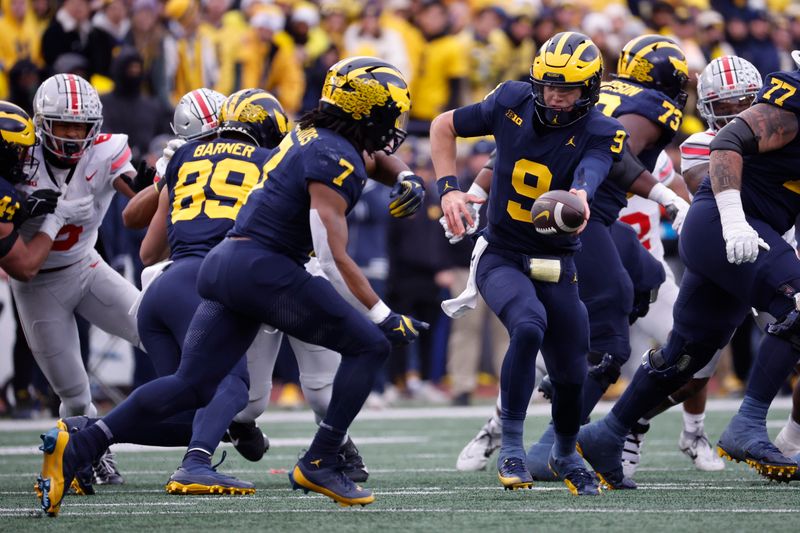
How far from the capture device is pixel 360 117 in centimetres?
561

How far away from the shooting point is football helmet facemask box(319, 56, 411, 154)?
559cm

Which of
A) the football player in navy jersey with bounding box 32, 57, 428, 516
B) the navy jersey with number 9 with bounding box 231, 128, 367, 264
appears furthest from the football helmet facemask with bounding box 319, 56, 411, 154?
the navy jersey with number 9 with bounding box 231, 128, 367, 264

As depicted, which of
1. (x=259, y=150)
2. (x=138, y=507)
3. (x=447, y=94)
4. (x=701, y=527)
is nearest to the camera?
(x=701, y=527)

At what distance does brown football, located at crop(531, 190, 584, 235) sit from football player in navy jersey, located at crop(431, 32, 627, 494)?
0.06 m

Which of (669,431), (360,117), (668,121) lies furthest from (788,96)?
(669,431)

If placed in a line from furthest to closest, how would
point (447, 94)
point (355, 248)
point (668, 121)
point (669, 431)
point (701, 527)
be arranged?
point (447, 94) < point (355, 248) < point (669, 431) < point (668, 121) < point (701, 527)

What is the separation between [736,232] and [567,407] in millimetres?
1049

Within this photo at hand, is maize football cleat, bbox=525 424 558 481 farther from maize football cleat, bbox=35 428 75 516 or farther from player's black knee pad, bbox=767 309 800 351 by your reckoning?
maize football cleat, bbox=35 428 75 516

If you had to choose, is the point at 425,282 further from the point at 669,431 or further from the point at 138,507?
the point at 138,507

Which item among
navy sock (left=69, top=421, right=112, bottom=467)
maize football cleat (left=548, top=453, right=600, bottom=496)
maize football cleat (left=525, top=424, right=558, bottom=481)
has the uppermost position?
navy sock (left=69, top=421, right=112, bottom=467)

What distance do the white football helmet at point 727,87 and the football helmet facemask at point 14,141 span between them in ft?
11.1

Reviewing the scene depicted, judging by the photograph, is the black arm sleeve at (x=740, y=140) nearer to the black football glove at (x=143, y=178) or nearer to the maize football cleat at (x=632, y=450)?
the maize football cleat at (x=632, y=450)

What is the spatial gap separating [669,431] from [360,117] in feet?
17.0

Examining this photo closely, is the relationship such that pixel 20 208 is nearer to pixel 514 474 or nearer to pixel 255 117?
pixel 255 117
